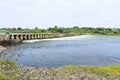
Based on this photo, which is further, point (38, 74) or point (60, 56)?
point (60, 56)

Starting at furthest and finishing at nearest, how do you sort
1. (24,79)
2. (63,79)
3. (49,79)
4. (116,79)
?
(116,79)
(63,79)
(49,79)
(24,79)

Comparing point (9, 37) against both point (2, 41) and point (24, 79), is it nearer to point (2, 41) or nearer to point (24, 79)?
point (2, 41)

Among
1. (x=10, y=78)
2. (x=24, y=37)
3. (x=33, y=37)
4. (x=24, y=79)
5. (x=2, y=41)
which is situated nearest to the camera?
(x=10, y=78)

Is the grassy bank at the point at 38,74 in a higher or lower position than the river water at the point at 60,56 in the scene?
higher

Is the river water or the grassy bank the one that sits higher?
the grassy bank

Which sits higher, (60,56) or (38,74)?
(38,74)

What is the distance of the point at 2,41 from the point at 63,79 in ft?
257

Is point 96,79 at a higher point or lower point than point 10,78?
lower

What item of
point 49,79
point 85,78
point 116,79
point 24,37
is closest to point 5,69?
point 49,79

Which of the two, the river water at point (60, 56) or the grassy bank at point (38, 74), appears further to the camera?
the river water at point (60, 56)

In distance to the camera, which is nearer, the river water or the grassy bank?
the grassy bank

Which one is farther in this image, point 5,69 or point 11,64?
point 11,64

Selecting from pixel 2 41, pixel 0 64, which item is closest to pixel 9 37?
pixel 2 41

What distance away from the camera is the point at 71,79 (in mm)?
22141
